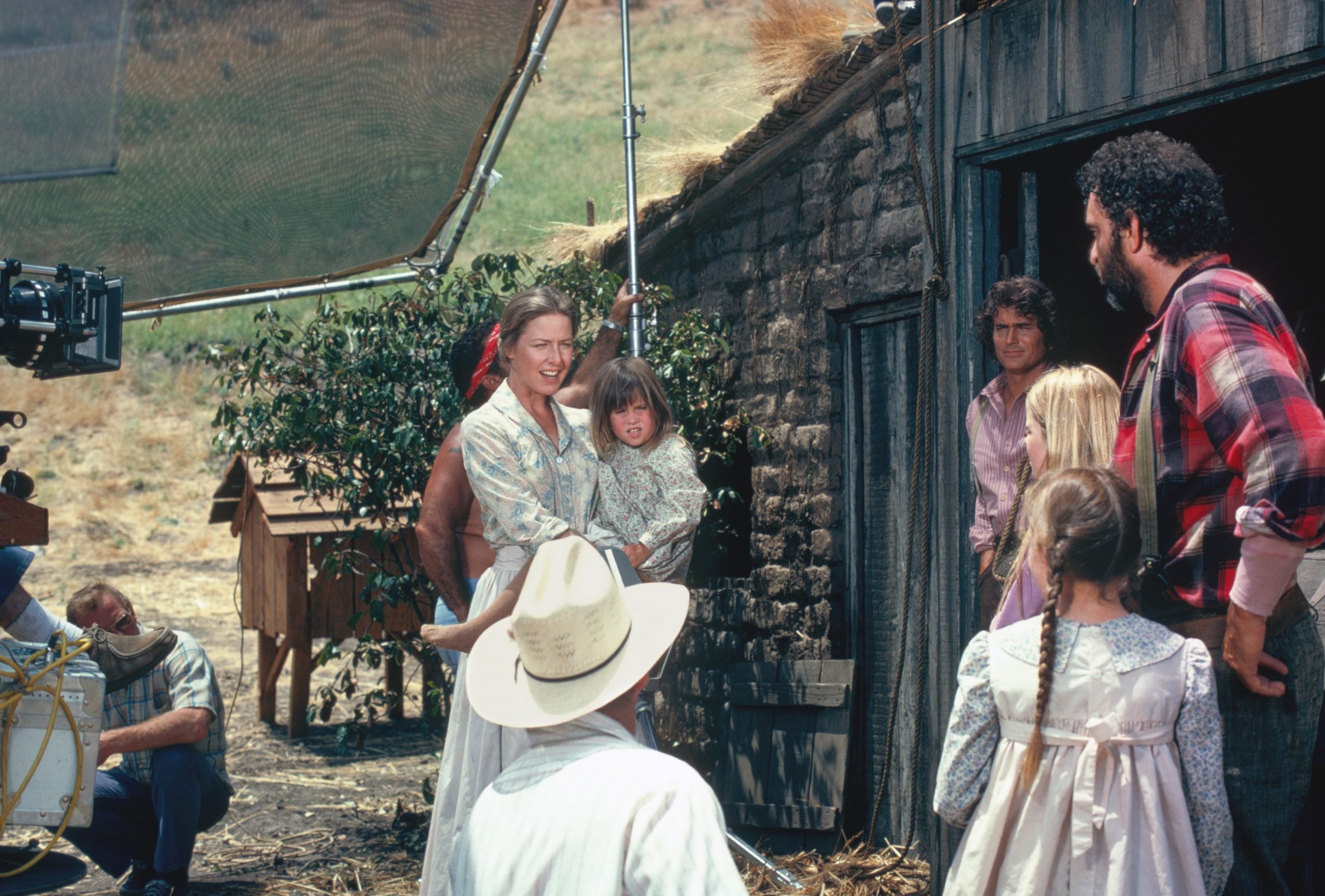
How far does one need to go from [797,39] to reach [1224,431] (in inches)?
135

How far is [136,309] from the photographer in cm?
577

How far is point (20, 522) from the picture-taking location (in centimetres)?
313

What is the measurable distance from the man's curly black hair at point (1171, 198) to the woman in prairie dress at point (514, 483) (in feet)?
5.72

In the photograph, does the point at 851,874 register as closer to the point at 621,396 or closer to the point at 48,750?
the point at 621,396

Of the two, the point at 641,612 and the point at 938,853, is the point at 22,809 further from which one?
the point at 938,853

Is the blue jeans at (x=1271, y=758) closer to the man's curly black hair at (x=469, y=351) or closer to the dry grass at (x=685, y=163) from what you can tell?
the man's curly black hair at (x=469, y=351)

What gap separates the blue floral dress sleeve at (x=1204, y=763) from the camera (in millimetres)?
Result: 2488

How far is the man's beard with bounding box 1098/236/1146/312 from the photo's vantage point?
2814 mm

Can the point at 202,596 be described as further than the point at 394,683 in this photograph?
Yes

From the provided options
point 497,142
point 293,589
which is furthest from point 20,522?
point 293,589

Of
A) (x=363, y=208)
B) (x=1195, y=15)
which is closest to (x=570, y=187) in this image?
(x=363, y=208)

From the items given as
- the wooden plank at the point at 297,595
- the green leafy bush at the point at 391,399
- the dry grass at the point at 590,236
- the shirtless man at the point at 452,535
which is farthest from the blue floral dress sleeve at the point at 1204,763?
the wooden plank at the point at 297,595

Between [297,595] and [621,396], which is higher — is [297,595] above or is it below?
below

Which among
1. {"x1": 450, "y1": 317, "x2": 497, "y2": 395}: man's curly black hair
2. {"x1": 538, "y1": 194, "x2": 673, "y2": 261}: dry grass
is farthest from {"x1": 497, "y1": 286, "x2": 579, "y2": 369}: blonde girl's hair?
{"x1": 538, "y1": 194, "x2": 673, "y2": 261}: dry grass
